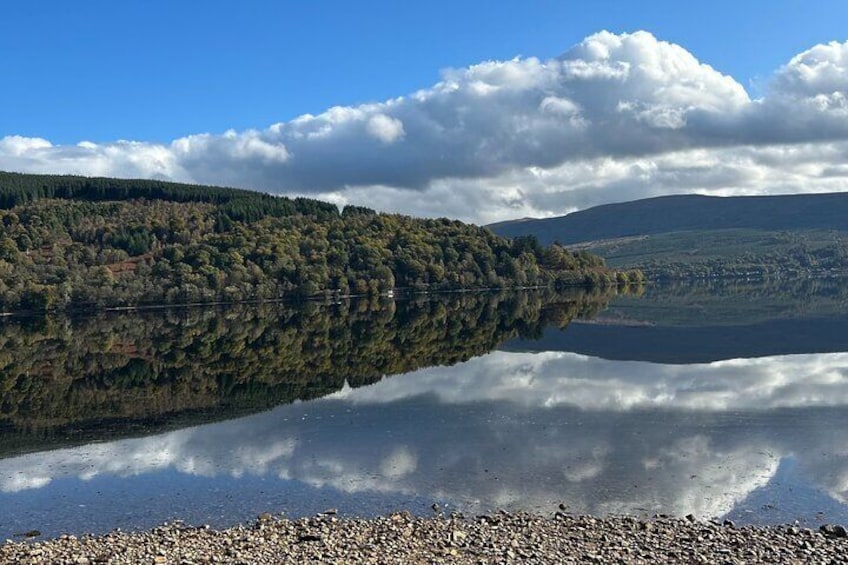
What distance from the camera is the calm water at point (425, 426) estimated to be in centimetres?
3247

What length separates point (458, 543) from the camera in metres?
26.2

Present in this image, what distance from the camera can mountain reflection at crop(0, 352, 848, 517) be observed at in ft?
110

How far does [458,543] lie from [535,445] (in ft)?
52.6

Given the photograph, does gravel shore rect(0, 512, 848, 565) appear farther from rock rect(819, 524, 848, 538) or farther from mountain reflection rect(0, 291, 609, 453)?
mountain reflection rect(0, 291, 609, 453)

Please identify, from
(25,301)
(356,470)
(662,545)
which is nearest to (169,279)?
(25,301)

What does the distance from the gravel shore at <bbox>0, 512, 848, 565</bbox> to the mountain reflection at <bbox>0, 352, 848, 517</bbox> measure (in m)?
2.65

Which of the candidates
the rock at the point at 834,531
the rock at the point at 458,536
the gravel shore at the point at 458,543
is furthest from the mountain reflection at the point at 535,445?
the rock at the point at 834,531

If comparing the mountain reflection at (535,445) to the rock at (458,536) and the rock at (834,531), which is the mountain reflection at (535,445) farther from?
the rock at (834,531)

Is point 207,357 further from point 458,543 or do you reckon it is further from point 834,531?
point 834,531

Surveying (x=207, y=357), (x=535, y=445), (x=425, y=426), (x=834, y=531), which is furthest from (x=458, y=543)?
(x=207, y=357)

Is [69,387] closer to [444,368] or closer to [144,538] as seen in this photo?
[444,368]

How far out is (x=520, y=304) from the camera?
16062 cm

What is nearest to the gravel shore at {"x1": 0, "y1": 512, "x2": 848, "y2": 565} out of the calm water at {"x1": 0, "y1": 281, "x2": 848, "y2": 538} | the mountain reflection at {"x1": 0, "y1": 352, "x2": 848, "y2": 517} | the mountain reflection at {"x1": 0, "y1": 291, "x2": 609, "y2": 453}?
the calm water at {"x1": 0, "y1": 281, "x2": 848, "y2": 538}

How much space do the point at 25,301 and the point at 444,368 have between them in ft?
414
